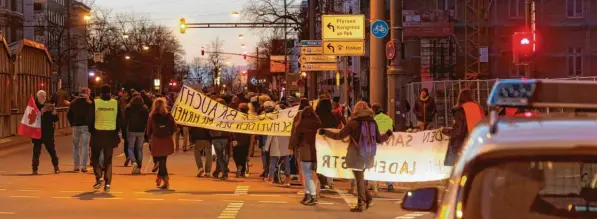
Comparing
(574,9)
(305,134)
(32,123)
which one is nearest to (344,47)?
(305,134)

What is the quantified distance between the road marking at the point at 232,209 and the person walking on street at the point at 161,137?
2298 mm

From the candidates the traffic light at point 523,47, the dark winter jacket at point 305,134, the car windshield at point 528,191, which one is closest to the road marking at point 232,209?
the dark winter jacket at point 305,134

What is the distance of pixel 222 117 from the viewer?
17.2 metres

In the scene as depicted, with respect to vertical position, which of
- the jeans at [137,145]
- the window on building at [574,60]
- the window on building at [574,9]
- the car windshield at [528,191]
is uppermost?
the window on building at [574,9]

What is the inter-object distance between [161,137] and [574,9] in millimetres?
48746

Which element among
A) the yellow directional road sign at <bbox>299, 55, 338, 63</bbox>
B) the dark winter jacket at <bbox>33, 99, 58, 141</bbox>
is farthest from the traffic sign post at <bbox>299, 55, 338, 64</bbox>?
the dark winter jacket at <bbox>33, 99, 58, 141</bbox>

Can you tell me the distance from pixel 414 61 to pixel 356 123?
4502 centimetres

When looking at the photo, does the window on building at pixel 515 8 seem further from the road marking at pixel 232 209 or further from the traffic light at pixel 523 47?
the road marking at pixel 232 209

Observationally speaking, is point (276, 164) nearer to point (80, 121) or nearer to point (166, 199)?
point (166, 199)

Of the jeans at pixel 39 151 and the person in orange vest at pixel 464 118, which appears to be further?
the jeans at pixel 39 151

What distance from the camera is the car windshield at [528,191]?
382cm

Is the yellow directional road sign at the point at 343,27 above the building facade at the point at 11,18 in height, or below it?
below

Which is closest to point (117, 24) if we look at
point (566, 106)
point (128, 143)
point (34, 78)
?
point (34, 78)

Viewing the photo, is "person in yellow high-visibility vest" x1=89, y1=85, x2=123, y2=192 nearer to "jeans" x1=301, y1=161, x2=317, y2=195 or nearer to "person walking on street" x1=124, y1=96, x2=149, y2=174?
"person walking on street" x1=124, y1=96, x2=149, y2=174
